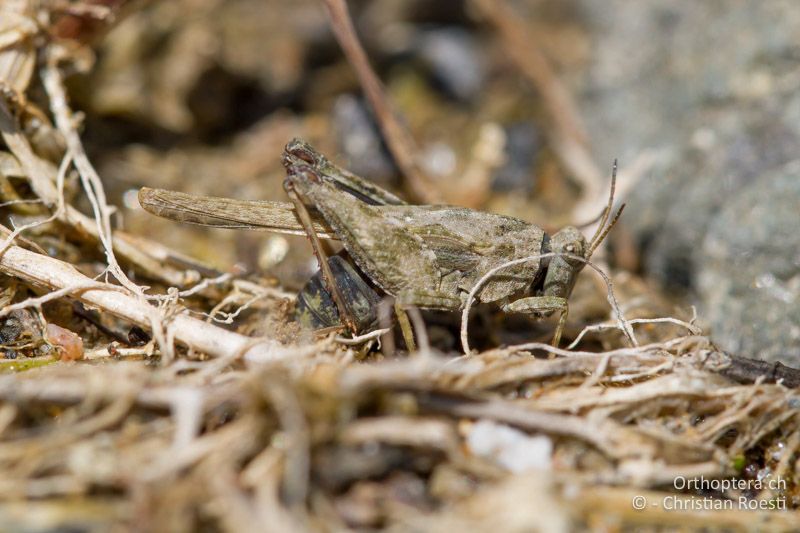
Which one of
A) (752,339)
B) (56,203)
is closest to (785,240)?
(752,339)

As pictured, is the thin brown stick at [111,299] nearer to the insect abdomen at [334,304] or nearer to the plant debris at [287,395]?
the plant debris at [287,395]

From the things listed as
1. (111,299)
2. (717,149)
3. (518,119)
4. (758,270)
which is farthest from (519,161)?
(111,299)

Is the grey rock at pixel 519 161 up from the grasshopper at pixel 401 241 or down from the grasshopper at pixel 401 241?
up

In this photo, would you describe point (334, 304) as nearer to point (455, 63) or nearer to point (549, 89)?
point (549, 89)

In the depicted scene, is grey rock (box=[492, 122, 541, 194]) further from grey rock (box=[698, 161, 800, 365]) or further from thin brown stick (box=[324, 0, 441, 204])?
grey rock (box=[698, 161, 800, 365])

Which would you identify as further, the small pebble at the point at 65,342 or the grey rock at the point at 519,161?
the grey rock at the point at 519,161

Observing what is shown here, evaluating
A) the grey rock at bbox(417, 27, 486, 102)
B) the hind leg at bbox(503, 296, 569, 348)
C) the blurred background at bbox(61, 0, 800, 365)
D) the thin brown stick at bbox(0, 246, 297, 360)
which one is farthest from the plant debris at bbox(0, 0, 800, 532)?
the grey rock at bbox(417, 27, 486, 102)

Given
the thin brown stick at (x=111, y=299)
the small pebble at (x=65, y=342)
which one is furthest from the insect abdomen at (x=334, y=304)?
the small pebble at (x=65, y=342)
